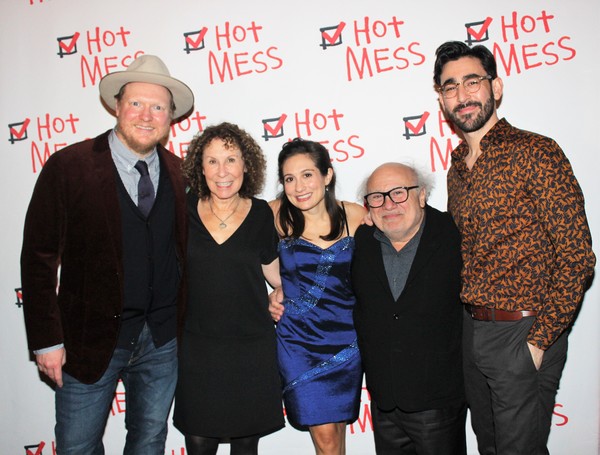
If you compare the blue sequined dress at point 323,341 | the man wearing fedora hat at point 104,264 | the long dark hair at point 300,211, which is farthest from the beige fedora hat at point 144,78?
the blue sequined dress at point 323,341

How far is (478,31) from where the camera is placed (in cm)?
271

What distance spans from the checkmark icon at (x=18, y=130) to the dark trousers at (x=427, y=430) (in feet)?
8.28

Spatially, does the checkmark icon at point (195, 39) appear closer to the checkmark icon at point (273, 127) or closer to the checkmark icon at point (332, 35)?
the checkmark icon at point (273, 127)

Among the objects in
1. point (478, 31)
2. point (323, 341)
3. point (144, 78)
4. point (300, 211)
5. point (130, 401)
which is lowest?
point (130, 401)

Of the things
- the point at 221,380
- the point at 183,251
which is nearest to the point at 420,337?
the point at 221,380

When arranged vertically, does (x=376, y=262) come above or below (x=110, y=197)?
below

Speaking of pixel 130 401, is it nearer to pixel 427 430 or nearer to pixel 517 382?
pixel 427 430

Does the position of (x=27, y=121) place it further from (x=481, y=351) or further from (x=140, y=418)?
(x=481, y=351)

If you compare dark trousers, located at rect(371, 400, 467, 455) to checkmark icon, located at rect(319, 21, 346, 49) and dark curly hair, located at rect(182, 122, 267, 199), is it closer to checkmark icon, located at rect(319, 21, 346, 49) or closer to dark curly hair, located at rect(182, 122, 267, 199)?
dark curly hair, located at rect(182, 122, 267, 199)

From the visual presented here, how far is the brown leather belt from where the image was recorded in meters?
1.86

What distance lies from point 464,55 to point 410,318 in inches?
45.0

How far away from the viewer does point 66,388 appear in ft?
6.68

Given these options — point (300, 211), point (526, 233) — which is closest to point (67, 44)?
point (300, 211)

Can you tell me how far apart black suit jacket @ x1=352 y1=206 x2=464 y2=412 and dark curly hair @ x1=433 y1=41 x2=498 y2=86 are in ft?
2.27
